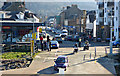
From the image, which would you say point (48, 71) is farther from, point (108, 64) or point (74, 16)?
point (74, 16)

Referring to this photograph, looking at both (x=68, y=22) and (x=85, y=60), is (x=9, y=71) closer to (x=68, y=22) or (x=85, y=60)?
(x=85, y=60)

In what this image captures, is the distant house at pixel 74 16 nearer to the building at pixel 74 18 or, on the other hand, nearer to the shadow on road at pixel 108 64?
the building at pixel 74 18

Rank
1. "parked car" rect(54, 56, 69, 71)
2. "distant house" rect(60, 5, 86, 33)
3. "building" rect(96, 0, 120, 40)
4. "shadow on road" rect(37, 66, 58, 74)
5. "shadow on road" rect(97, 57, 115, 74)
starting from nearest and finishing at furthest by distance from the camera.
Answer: "shadow on road" rect(37, 66, 58, 74), "parked car" rect(54, 56, 69, 71), "shadow on road" rect(97, 57, 115, 74), "building" rect(96, 0, 120, 40), "distant house" rect(60, 5, 86, 33)

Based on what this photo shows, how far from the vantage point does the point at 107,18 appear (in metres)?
53.4

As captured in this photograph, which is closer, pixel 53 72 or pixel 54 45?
pixel 53 72

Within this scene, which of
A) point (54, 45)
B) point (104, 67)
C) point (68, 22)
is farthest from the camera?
point (68, 22)

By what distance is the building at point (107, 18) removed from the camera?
155 ft

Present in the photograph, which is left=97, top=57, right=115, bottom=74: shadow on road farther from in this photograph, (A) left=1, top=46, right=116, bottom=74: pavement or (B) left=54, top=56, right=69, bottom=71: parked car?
(B) left=54, top=56, right=69, bottom=71: parked car

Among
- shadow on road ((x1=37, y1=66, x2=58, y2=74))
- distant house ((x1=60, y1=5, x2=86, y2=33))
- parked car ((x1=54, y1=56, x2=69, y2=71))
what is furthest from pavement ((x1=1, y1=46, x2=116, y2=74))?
distant house ((x1=60, y1=5, x2=86, y2=33))

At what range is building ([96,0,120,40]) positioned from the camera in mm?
47325

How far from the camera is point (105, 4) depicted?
183 feet

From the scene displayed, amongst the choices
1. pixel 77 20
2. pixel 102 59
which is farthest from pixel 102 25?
pixel 102 59

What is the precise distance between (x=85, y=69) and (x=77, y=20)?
60.4 m

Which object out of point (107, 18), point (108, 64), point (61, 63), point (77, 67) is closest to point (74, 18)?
point (107, 18)
